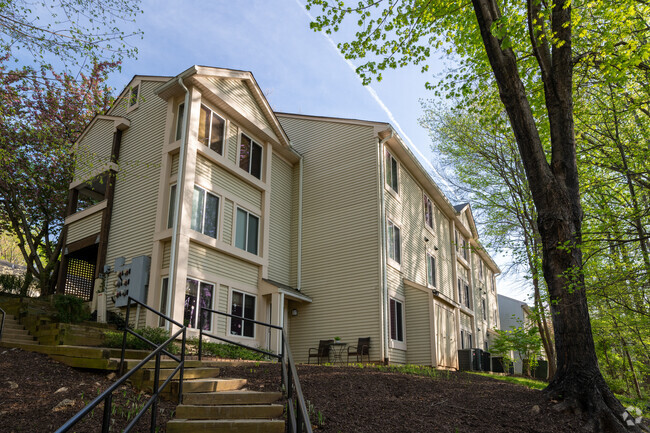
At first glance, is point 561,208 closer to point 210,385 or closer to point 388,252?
point 210,385

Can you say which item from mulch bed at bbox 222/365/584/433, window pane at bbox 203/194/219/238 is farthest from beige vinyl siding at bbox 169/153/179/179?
mulch bed at bbox 222/365/584/433

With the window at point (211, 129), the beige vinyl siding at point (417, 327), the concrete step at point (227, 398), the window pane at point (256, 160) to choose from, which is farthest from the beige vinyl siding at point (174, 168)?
the beige vinyl siding at point (417, 327)

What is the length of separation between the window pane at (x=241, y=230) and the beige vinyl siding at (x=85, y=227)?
15.2 ft

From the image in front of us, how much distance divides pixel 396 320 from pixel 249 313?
5313mm

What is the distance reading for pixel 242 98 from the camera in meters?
16.4

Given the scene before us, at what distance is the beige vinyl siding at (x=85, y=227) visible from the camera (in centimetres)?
1627

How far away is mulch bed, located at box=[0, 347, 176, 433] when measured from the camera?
530 cm

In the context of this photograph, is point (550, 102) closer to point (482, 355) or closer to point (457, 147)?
point (457, 147)

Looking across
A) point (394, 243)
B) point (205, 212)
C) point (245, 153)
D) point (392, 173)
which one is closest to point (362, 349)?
point (394, 243)

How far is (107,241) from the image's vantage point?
50.4ft

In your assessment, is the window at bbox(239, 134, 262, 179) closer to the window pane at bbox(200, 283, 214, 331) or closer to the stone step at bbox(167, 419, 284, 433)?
the window pane at bbox(200, 283, 214, 331)

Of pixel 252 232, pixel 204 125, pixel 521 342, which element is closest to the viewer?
pixel 204 125

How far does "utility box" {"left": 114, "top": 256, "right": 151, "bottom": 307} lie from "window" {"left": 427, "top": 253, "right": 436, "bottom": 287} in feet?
41.3

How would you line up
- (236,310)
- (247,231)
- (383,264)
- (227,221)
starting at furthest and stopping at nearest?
(383,264), (247,231), (227,221), (236,310)
